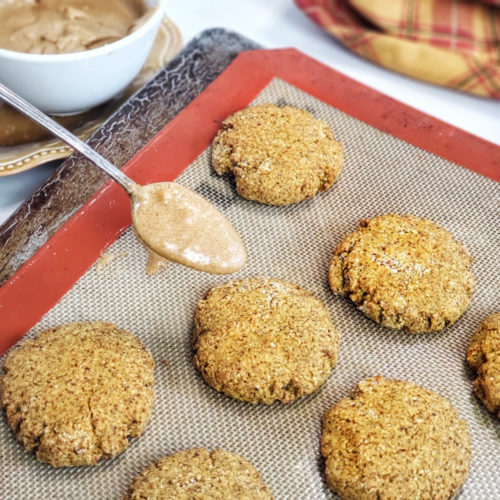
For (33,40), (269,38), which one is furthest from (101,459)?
(269,38)

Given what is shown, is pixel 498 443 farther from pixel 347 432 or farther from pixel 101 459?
pixel 101 459

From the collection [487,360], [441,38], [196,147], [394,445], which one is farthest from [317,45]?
[394,445]

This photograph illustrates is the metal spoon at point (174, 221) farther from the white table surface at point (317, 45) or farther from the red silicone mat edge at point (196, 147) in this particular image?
the white table surface at point (317, 45)

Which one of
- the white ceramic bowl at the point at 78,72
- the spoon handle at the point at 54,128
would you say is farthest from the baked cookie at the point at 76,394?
the white ceramic bowl at the point at 78,72

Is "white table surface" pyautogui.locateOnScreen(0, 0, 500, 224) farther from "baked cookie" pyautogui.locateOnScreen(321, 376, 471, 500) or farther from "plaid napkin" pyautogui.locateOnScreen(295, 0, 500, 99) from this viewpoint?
"baked cookie" pyautogui.locateOnScreen(321, 376, 471, 500)

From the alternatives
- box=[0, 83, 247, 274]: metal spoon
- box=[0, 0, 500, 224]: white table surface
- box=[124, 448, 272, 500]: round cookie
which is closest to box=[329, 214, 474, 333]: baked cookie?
box=[0, 83, 247, 274]: metal spoon
